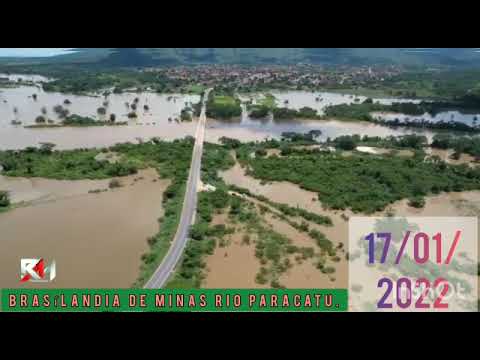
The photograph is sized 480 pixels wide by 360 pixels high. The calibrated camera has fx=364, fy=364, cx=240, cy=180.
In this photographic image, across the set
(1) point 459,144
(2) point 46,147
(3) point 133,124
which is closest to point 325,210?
(1) point 459,144

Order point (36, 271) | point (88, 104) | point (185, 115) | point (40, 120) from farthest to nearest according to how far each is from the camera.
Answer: point (88, 104) → point (185, 115) → point (40, 120) → point (36, 271)

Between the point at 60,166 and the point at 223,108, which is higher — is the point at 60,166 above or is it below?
below

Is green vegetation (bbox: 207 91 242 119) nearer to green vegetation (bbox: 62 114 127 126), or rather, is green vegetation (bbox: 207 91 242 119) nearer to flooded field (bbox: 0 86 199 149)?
flooded field (bbox: 0 86 199 149)

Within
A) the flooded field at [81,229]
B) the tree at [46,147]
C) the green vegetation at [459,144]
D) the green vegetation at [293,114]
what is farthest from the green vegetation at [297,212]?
the green vegetation at [293,114]

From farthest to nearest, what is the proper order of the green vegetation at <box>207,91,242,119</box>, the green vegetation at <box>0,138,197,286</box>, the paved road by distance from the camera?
the green vegetation at <box>207,91,242,119</box> < the green vegetation at <box>0,138,197,286</box> < the paved road

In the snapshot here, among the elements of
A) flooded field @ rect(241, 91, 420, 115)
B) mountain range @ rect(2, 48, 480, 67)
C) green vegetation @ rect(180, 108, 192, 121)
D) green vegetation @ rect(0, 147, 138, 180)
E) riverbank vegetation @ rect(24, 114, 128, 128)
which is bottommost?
green vegetation @ rect(0, 147, 138, 180)

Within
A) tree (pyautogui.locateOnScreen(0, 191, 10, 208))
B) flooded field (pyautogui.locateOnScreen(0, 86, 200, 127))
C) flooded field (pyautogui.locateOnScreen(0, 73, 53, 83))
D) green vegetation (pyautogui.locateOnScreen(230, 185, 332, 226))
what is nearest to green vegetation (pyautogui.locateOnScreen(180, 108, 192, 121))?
flooded field (pyautogui.locateOnScreen(0, 86, 200, 127))

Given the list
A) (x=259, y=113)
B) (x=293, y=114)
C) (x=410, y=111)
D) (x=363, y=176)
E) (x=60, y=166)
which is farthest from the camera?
(x=410, y=111)

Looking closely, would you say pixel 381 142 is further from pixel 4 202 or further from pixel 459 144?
pixel 4 202
